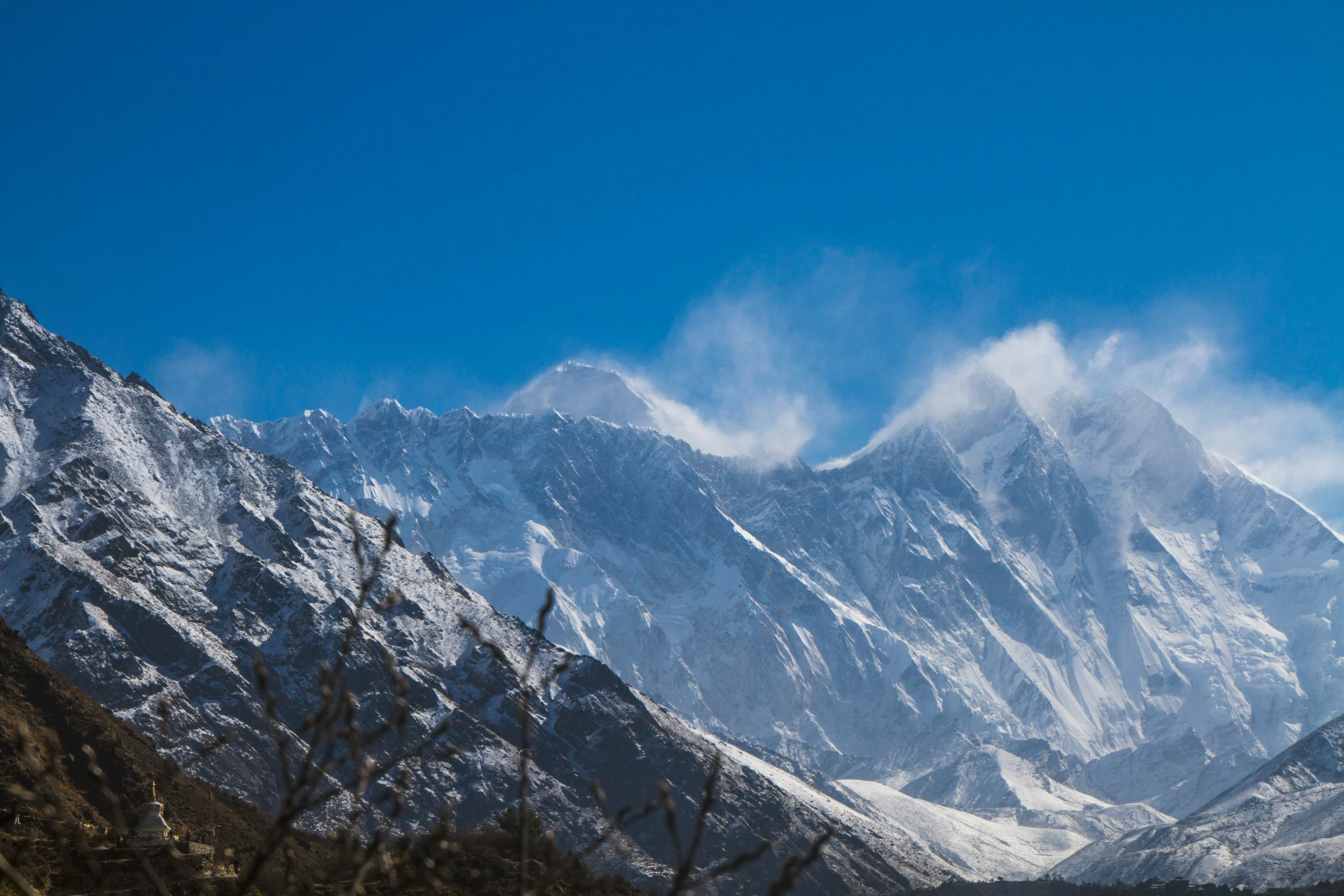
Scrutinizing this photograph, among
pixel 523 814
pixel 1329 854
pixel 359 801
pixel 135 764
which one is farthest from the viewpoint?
pixel 1329 854

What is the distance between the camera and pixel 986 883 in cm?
18300

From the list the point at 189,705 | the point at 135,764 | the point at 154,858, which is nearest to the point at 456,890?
the point at 154,858

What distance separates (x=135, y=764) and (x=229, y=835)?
21.7m

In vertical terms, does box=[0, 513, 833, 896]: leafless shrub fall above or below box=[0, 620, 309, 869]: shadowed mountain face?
below

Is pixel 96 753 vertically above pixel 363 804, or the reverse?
pixel 96 753

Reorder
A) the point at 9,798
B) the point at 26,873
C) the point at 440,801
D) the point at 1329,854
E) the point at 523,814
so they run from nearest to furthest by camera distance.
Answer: the point at 523,814
the point at 26,873
the point at 9,798
the point at 1329,854
the point at 440,801

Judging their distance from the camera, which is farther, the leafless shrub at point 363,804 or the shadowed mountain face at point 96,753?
the shadowed mountain face at point 96,753

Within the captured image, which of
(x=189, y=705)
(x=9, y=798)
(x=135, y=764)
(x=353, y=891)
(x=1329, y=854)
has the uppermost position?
(x=189, y=705)

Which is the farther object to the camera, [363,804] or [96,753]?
[96,753]

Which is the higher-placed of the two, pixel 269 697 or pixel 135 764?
pixel 135 764

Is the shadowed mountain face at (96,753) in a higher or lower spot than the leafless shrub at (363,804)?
higher

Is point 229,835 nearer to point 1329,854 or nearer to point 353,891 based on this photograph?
point 353,891

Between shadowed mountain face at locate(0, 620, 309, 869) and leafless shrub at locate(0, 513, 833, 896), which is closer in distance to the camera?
leafless shrub at locate(0, 513, 833, 896)

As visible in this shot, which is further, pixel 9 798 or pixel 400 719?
pixel 9 798
